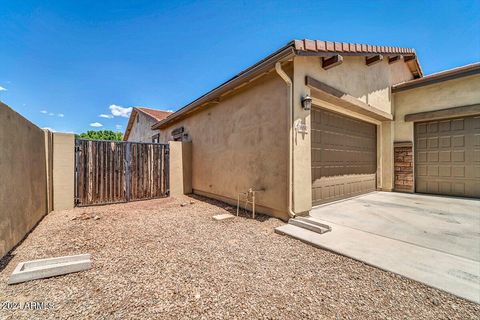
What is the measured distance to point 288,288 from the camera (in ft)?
6.82

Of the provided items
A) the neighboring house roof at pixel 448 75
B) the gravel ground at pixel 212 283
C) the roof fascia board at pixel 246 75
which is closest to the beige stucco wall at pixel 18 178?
the gravel ground at pixel 212 283

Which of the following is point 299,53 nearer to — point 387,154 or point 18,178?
point 18,178

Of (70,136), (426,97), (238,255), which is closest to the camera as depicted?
(238,255)

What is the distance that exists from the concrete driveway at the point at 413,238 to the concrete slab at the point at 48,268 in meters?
3.14

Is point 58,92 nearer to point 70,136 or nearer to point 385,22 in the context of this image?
point 70,136

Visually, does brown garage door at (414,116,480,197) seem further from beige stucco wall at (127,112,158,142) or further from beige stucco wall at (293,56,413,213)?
beige stucco wall at (127,112,158,142)

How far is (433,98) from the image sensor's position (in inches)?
271

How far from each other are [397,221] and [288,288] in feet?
11.7

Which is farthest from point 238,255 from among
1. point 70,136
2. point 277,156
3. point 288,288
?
point 70,136

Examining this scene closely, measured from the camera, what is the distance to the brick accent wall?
7285mm

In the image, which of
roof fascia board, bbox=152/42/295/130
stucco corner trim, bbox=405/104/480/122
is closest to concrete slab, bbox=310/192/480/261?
stucco corner trim, bbox=405/104/480/122

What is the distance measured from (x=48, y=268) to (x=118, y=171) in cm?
466

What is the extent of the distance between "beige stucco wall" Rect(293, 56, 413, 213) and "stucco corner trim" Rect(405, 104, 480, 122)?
0.76m

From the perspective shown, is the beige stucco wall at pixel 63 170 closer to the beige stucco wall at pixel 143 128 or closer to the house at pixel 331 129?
the house at pixel 331 129
